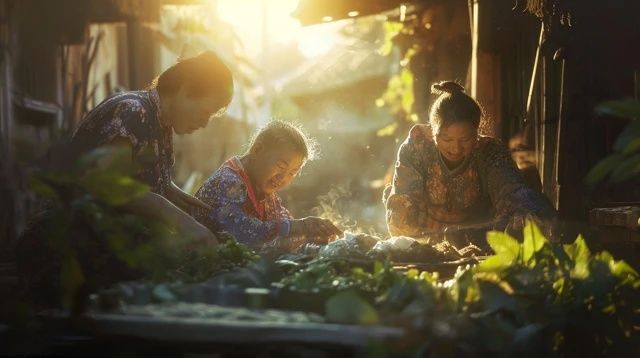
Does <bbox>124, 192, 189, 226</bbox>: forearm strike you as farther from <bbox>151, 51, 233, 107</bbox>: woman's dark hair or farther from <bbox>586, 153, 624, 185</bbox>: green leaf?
<bbox>586, 153, 624, 185</bbox>: green leaf

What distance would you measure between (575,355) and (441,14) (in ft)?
24.9

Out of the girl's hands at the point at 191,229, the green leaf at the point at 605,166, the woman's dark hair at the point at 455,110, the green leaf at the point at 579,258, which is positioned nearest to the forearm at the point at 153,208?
the girl's hands at the point at 191,229

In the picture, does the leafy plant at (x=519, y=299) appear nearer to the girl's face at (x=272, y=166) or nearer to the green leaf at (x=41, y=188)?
the green leaf at (x=41, y=188)

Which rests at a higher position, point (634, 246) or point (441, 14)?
point (441, 14)

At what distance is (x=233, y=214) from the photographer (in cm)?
479

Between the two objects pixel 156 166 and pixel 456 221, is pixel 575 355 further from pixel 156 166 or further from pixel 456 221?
pixel 456 221

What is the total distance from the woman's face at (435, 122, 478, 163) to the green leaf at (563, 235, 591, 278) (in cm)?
305

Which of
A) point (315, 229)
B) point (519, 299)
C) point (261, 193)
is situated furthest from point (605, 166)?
point (261, 193)

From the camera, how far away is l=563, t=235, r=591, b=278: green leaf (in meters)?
2.22

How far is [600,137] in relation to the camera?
5.20 metres


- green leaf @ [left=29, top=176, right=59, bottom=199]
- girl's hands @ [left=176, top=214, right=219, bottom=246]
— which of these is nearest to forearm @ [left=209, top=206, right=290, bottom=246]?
girl's hands @ [left=176, top=214, right=219, bottom=246]

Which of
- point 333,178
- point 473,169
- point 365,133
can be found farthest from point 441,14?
point 365,133

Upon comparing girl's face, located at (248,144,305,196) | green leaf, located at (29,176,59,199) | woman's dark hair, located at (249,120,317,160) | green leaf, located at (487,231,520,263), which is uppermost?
woman's dark hair, located at (249,120,317,160)

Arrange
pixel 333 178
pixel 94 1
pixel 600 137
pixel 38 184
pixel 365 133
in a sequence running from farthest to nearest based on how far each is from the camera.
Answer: pixel 365 133, pixel 333 178, pixel 94 1, pixel 600 137, pixel 38 184
